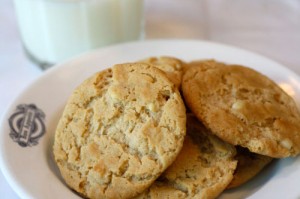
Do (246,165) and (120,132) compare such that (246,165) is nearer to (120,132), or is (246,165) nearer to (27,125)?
(120,132)

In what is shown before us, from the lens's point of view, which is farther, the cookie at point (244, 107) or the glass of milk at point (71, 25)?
the glass of milk at point (71, 25)

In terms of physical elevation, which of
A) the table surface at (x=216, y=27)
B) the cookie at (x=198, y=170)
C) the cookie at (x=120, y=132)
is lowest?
the table surface at (x=216, y=27)

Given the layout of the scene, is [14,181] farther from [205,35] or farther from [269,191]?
[205,35]

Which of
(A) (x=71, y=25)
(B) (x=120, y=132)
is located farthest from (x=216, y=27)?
(B) (x=120, y=132)

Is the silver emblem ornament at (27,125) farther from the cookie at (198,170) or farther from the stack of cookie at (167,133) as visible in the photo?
the cookie at (198,170)

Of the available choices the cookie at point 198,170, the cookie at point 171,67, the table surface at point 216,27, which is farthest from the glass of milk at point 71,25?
the cookie at point 198,170
